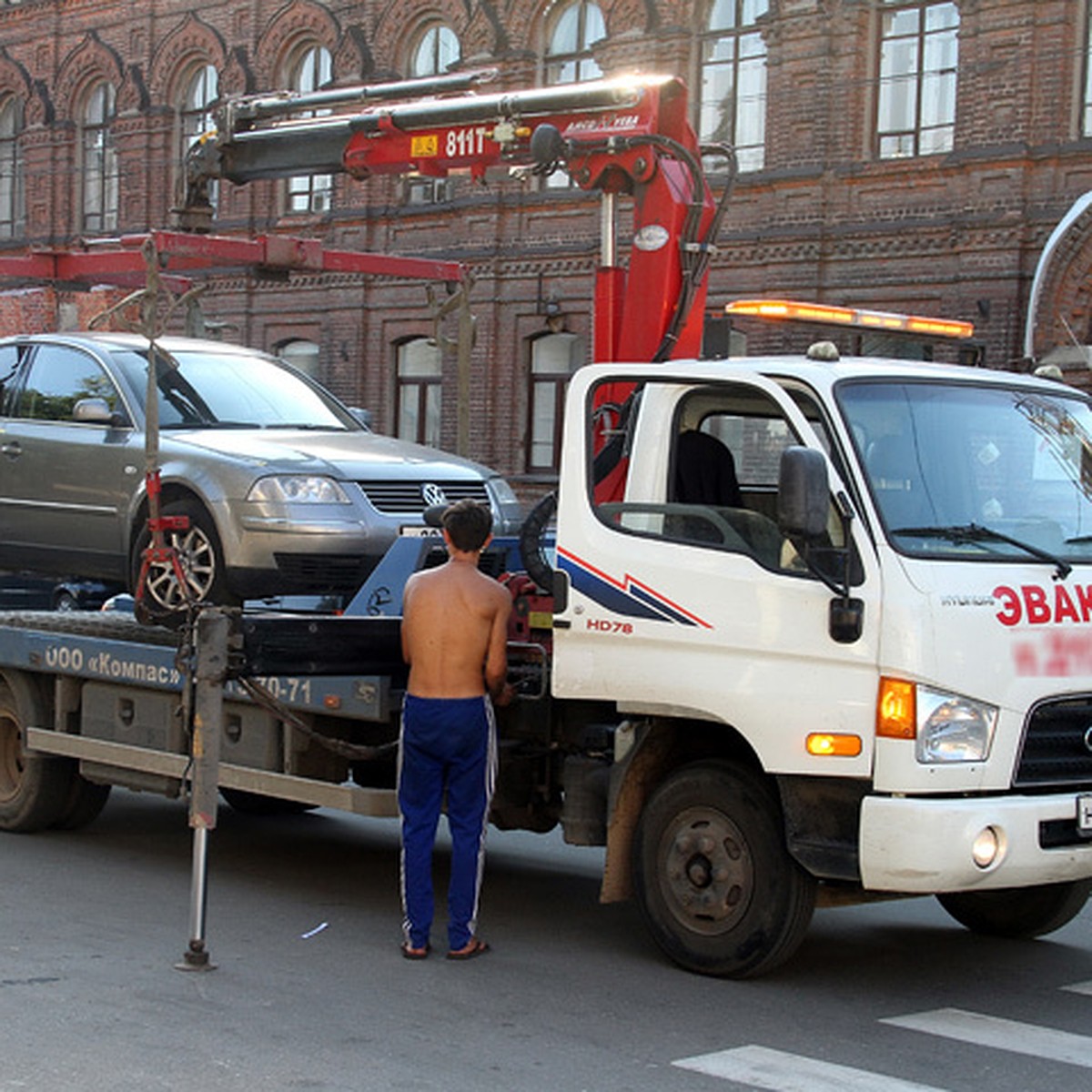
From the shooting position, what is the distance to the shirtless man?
24.4 ft

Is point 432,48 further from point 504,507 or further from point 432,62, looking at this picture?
point 504,507

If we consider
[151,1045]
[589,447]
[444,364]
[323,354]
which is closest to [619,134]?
[589,447]

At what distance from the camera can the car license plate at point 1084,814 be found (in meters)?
6.77

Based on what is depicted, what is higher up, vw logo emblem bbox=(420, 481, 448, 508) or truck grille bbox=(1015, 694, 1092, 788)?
vw logo emblem bbox=(420, 481, 448, 508)

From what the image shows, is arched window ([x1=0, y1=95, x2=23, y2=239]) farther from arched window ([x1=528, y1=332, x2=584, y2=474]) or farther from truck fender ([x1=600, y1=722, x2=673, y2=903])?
truck fender ([x1=600, y1=722, x2=673, y2=903])

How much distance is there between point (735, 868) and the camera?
7.05 meters

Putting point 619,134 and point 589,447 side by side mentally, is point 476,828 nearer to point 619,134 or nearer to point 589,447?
point 589,447

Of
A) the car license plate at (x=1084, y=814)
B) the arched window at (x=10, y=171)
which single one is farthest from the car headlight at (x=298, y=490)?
the arched window at (x=10, y=171)

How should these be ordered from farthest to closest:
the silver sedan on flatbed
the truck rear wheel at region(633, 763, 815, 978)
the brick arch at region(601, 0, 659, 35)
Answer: the brick arch at region(601, 0, 659, 35) → the silver sedan on flatbed → the truck rear wheel at region(633, 763, 815, 978)

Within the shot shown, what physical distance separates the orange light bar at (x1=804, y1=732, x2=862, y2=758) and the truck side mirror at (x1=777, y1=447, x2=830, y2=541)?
2.33 feet

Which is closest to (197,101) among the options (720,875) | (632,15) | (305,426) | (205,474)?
(632,15)

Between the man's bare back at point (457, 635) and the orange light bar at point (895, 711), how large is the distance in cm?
160

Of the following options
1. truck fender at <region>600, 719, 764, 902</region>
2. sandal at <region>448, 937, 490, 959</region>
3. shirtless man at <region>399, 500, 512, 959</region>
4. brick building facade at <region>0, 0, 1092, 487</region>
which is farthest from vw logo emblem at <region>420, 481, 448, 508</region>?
brick building facade at <region>0, 0, 1092, 487</region>

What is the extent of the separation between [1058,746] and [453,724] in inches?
88.0
